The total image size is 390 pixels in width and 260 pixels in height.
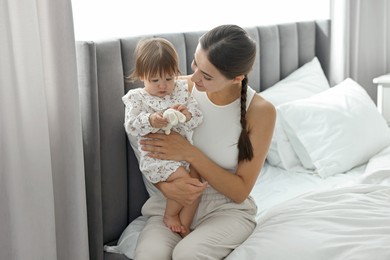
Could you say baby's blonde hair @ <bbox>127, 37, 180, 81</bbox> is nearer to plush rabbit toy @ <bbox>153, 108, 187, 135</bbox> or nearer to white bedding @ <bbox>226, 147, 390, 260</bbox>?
plush rabbit toy @ <bbox>153, 108, 187, 135</bbox>

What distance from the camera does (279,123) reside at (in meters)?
2.86

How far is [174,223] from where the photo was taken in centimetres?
205

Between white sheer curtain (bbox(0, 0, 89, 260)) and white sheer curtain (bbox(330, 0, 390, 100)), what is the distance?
82.6 inches

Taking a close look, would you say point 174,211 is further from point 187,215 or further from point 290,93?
point 290,93

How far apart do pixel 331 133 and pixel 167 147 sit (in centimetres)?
106

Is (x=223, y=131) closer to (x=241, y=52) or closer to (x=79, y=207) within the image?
(x=241, y=52)

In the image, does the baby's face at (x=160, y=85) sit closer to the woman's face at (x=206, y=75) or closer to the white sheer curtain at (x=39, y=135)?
the woman's face at (x=206, y=75)

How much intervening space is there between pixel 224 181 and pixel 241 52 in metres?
0.41

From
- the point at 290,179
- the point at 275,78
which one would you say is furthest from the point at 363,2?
the point at 290,179

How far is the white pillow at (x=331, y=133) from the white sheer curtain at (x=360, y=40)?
746 mm

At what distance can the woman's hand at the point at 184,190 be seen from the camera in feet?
6.59

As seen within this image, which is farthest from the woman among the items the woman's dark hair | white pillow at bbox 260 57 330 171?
white pillow at bbox 260 57 330 171

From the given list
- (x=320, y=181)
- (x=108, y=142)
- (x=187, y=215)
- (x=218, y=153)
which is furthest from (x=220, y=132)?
(x=320, y=181)

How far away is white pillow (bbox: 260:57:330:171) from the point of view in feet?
9.30
